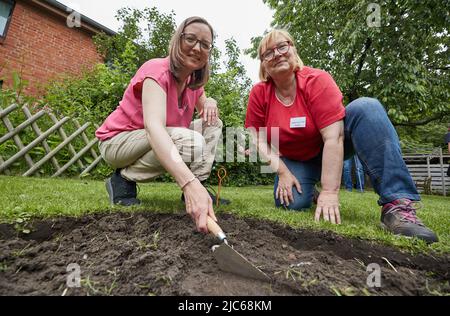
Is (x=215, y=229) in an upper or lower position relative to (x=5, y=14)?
lower

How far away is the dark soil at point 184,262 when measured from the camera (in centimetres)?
86

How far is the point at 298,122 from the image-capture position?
2.04 m

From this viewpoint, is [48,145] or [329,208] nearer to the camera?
[329,208]

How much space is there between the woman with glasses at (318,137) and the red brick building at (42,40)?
6.12 m

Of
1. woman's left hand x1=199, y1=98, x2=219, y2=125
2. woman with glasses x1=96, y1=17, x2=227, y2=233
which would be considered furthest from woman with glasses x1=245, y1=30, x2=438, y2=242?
woman with glasses x1=96, y1=17, x2=227, y2=233

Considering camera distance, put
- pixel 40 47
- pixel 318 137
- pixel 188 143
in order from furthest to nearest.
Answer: pixel 40 47 < pixel 318 137 < pixel 188 143

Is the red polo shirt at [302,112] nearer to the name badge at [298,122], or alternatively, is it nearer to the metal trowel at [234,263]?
the name badge at [298,122]

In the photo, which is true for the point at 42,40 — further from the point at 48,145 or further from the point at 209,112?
the point at 209,112

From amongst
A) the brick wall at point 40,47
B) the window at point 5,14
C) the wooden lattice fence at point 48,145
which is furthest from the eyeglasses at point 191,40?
the window at point 5,14

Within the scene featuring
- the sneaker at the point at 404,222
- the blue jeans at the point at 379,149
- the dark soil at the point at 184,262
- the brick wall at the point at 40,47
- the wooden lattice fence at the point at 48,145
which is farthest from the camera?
the brick wall at the point at 40,47

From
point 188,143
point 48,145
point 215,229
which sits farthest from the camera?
point 48,145

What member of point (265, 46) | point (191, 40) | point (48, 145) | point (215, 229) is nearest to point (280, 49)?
point (265, 46)

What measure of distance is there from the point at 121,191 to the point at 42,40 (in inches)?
300

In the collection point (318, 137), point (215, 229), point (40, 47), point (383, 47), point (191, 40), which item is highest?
point (40, 47)
